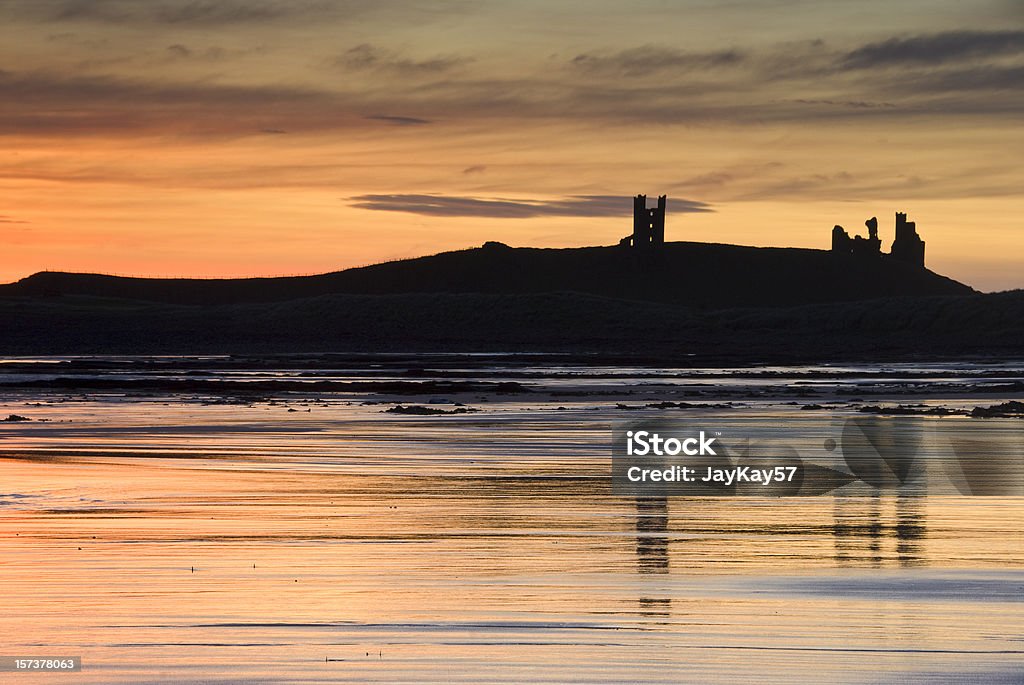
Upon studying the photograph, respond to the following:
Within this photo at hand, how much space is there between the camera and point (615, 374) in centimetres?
6994

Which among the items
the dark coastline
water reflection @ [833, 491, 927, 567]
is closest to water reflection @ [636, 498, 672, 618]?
water reflection @ [833, 491, 927, 567]

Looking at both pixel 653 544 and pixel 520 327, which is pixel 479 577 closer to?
pixel 653 544

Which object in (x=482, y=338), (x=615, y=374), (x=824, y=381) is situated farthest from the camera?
(x=482, y=338)

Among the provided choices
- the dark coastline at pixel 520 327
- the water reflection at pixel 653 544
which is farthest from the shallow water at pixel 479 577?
the dark coastline at pixel 520 327

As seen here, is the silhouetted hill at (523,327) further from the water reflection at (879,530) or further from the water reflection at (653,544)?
the water reflection at (653,544)

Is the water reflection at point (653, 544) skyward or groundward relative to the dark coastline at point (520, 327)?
groundward

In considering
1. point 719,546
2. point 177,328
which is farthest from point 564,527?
point 177,328

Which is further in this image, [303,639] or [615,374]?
[615,374]

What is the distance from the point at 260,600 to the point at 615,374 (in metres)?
58.4

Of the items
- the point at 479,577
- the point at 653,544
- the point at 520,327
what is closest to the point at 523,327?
the point at 520,327

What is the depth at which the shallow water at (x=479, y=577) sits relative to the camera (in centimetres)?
1000

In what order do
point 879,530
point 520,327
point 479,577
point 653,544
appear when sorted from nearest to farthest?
point 479,577 < point 653,544 < point 879,530 < point 520,327

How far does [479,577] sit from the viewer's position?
42.4ft

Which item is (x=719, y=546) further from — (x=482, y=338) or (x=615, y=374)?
(x=482, y=338)
